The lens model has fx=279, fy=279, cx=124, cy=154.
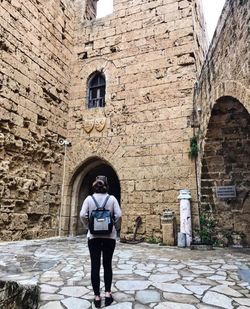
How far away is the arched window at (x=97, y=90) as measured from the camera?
8.12 meters

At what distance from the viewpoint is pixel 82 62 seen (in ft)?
27.8

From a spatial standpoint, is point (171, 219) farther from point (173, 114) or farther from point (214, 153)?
point (173, 114)

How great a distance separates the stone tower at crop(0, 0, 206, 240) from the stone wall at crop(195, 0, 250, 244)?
0.43 m

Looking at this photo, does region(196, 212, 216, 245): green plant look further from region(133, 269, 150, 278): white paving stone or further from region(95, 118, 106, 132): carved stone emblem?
region(95, 118, 106, 132): carved stone emblem

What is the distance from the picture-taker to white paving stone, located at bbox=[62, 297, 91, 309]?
2.29 metres

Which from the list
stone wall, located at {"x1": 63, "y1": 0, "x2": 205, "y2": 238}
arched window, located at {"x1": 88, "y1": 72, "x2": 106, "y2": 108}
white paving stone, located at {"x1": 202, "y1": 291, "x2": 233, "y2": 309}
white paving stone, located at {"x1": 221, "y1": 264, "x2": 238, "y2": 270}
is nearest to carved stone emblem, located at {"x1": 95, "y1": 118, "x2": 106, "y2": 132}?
stone wall, located at {"x1": 63, "y1": 0, "x2": 205, "y2": 238}

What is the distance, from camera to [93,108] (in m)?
7.96

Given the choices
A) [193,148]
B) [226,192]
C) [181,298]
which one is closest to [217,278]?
[181,298]

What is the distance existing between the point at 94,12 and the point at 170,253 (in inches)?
336

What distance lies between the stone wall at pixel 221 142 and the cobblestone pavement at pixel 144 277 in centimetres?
132

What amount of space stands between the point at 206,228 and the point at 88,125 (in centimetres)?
410

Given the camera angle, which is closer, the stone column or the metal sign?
the stone column

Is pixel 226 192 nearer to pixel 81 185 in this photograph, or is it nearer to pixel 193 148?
pixel 193 148

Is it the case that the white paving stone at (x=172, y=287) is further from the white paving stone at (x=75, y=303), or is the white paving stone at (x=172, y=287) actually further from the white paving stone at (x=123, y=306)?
the white paving stone at (x=75, y=303)
